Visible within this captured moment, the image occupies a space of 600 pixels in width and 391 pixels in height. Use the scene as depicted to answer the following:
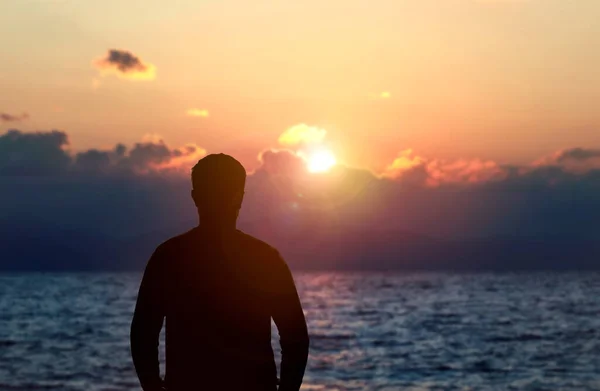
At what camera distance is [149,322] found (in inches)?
146

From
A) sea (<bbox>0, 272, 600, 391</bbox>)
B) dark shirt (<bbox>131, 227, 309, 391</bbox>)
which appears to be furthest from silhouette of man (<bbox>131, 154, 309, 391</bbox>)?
sea (<bbox>0, 272, 600, 391</bbox>)

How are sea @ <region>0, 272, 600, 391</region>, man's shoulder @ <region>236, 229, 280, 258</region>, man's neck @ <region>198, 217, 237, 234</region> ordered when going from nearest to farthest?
1. man's shoulder @ <region>236, 229, 280, 258</region>
2. man's neck @ <region>198, 217, 237, 234</region>
3. sea @ <region>0, 272, 600, 391</region>

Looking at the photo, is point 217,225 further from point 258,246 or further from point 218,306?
point 218,306

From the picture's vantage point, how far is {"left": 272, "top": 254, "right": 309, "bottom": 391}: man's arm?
364 centimetres

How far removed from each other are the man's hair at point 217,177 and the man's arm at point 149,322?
35cm

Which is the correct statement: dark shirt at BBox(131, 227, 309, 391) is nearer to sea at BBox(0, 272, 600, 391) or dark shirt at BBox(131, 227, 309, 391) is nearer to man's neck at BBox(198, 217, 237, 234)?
man's neck at BBox(198, 217, 237, 234)

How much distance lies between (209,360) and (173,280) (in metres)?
0.39

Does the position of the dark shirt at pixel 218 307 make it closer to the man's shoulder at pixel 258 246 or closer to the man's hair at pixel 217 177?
the man's shoulder at pixel 258 246

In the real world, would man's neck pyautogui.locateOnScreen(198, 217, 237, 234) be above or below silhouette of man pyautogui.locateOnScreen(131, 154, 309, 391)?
above

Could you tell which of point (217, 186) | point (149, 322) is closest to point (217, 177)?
point (217, 186)

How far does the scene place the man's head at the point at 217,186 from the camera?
3705 millimetres

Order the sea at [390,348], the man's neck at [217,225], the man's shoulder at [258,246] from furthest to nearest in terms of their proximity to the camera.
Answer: the sea at [390,348], the man's neck at [217,225], the man's shoulder at [258,246]

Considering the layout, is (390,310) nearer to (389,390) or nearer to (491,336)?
(491,336)

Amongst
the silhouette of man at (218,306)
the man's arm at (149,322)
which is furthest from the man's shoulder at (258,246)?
the man's arm at (149,322)
